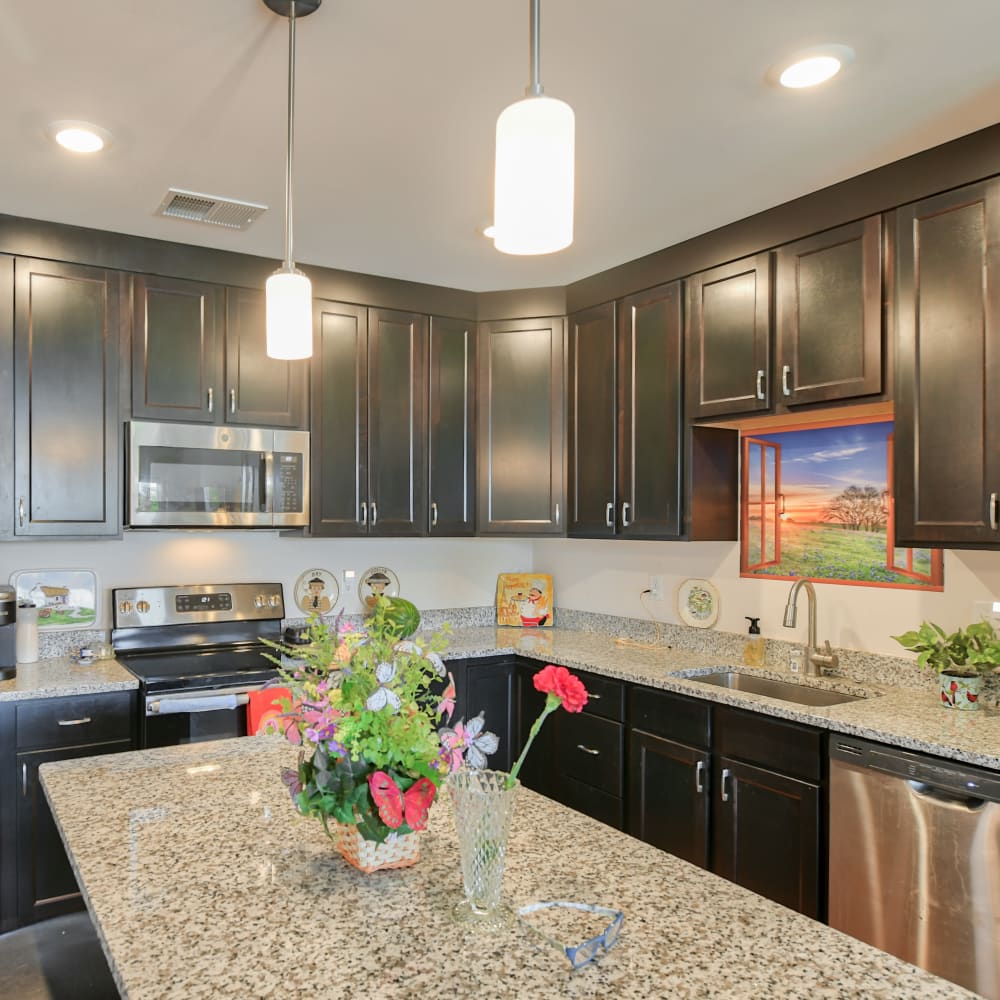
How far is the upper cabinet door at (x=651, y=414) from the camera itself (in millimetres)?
3350

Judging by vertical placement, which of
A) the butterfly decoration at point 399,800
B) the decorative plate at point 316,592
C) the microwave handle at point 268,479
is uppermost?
the microwave handle at point 268,479

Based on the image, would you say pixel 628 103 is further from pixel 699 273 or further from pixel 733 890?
pixel 733 890

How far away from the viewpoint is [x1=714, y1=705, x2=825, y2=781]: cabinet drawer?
2443 millimetres

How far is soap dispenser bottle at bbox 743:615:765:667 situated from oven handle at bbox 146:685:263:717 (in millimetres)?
1892

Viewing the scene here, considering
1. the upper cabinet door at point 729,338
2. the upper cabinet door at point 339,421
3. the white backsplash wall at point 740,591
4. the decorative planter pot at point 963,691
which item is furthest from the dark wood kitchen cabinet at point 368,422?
the decorative planter pot at point 963,691

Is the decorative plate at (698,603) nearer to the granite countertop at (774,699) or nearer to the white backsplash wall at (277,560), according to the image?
the granite countertop at (774,699)

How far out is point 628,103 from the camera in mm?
2158

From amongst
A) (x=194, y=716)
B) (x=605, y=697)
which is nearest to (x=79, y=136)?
(x=194, y=716)

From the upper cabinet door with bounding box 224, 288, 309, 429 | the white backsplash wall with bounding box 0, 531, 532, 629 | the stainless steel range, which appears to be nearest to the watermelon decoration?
the white backsplash wall with bounding box 0, 531, 532, 629

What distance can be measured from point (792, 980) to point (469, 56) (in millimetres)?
1927

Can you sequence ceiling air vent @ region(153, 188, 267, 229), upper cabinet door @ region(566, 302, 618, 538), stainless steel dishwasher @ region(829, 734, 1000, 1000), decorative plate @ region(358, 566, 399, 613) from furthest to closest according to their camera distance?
1. decorative plate @ region(358, 566, 399, 613)
2. upper cabinet door @ region(566, 302, 618, 538)
3. ceiling air vent @ region(153, 188, 267, 229)
4. stainless steel dishwasher @ region(829, 734, 1000, 1000)

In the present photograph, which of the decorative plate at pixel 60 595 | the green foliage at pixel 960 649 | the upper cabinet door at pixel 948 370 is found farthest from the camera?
the decorative plate at pixel 60 595

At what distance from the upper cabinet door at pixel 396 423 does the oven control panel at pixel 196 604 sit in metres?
0.59

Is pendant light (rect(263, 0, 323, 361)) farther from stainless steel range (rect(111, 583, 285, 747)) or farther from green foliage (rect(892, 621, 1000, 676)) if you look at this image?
green foliage (rect(892, 621, 1000, 676))
